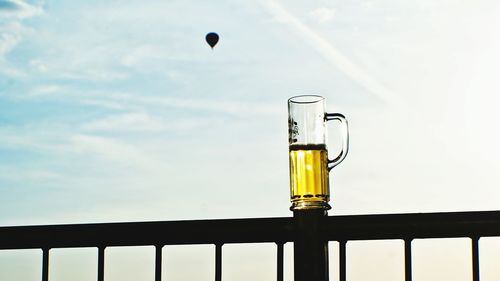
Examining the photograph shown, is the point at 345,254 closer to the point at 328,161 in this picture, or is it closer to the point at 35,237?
the point at 328,161

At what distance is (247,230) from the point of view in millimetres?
2441

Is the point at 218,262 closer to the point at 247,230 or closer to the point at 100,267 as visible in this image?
the point at 247,230

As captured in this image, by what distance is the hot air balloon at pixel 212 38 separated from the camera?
64.7ft

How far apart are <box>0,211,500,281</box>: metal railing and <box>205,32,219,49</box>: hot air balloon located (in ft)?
55.8

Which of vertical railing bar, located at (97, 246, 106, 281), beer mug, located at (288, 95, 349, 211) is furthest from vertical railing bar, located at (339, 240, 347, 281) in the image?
vertical railing bar, located at (97, 246, 106, 281)

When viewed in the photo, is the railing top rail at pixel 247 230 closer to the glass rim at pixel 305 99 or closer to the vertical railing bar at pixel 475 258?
the vertical railing bar at pixel 475 258

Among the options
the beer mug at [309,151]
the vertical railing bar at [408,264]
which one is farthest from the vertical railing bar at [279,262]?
the vertical railing bar at [408,264]

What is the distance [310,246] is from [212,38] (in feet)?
58.7

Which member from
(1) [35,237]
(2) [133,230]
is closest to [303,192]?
(2) [133,230]

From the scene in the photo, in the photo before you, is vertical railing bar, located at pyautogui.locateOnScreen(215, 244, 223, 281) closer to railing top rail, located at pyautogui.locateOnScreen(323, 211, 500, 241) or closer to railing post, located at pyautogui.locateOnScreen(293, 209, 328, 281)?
railing post, located at pyautogui.locateOnScreen(293, 209, 328, 281)

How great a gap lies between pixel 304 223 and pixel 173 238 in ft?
1.22

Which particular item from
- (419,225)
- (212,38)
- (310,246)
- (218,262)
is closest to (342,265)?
(310,246)

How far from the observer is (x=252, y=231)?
8.02ft

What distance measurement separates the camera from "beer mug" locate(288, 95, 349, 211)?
2.49 meters
